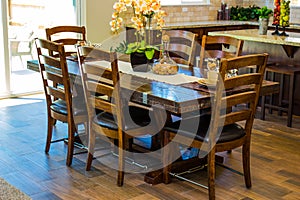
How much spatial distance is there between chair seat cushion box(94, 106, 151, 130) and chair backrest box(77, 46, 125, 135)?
0.23 feet

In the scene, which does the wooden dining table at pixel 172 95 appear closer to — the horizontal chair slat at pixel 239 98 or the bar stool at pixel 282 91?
the horizontal chair slat at pixel 239 98

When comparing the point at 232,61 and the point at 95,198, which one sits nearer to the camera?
the point at 232,61

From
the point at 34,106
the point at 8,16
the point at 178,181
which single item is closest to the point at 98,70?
the point at 178,181

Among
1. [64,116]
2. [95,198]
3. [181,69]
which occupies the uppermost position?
[181,69]

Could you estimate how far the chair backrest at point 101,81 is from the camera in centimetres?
326

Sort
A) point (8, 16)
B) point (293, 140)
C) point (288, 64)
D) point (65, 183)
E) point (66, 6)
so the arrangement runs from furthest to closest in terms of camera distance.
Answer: point (66, 6) < point (8, 16) < point (288, 64) < point (293, 140) < point (65, 183)

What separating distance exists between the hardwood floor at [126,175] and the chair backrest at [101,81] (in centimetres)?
48

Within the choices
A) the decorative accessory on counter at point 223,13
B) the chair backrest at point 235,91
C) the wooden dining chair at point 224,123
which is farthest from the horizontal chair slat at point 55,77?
the decorative accessory on counter at point 223,13

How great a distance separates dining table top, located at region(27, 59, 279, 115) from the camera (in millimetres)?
3033

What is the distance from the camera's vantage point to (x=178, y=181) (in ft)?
11.9

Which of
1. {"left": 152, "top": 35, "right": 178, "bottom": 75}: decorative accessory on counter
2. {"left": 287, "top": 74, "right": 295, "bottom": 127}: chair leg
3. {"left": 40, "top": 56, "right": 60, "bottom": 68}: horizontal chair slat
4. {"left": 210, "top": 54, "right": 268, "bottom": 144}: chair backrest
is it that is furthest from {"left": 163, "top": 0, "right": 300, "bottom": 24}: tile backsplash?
{"left": 210, "top": 54, "right": 268, "bottom": 144}: chair backrest

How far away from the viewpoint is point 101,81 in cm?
360

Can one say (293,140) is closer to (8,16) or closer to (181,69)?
(181,69)

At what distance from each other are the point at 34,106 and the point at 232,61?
3.58 meters
